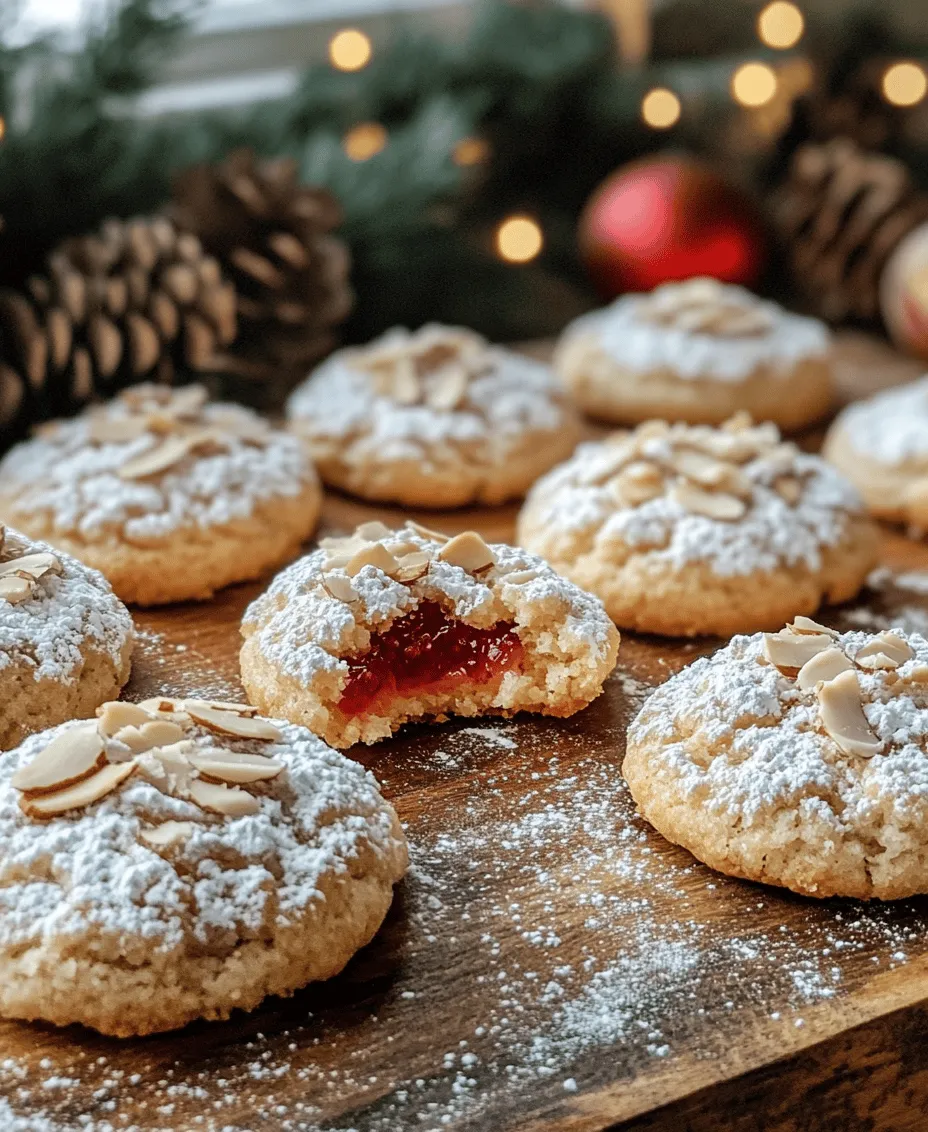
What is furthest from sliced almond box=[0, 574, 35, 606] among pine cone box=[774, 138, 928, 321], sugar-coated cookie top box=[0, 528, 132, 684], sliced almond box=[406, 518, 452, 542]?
pine cone box=[774, 138, 928, 321]

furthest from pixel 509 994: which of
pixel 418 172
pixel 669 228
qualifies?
pixel 669 228

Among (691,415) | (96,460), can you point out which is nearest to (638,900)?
(96,460)

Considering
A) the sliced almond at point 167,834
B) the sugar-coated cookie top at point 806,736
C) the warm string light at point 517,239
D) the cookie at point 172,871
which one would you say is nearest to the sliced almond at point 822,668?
the sugar-coated cookie top at point 806,736

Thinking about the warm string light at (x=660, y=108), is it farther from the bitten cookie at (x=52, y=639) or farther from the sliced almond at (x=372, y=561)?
the bitten cookie at (x=52, y=639)

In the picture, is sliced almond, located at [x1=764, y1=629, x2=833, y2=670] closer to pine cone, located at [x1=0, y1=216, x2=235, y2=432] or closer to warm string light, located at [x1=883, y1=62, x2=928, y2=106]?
pine cone, located at [x1=0, y1=216, x2=235, y2=432]

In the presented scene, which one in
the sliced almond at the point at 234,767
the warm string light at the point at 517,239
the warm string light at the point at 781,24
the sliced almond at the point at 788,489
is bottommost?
the sliced almond at the point at 788,489

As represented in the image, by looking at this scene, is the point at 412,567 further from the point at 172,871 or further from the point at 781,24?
the point at 781,24
